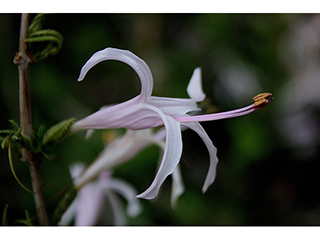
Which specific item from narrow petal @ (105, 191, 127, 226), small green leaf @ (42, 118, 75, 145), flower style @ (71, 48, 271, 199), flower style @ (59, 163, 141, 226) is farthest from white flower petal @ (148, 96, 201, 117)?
narrow petal @ (105, 191, 127, 226)

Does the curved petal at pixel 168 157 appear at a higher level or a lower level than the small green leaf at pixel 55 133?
lower

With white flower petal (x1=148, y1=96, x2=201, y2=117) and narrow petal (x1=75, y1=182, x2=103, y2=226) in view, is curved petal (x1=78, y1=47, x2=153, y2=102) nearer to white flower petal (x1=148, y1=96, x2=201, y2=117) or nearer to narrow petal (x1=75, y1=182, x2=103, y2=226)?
white flower petal (x1=148, y1=96, x2=201, y2=117)

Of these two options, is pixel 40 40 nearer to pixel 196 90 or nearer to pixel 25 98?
pixel 25 98

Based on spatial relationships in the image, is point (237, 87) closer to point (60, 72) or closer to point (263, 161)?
point (263, 161)

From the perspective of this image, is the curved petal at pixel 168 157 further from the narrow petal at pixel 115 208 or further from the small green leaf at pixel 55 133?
the narrow petal at pixel 115 208

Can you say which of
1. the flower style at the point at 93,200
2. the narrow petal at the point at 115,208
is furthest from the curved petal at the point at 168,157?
the narrow petal at the point at 115,208

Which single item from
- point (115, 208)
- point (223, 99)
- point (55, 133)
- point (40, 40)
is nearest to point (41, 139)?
point (55, 133)
